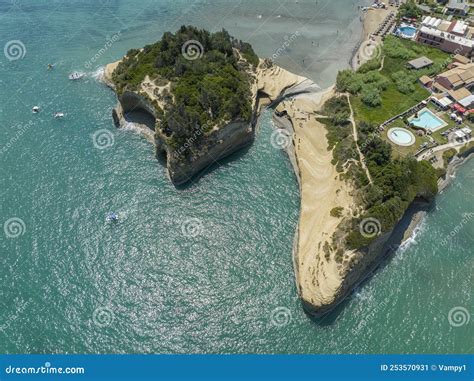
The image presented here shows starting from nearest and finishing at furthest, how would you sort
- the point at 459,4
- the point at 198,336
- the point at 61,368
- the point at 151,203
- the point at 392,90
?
1. the point at 61,368
2. the point at 198,336
3. the point at 151,203
4. the point at 392,90
5. the point at 459,4

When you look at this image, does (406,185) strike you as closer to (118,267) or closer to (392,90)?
(392,90)

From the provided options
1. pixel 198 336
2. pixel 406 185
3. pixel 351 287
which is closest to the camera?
pixel 198 336

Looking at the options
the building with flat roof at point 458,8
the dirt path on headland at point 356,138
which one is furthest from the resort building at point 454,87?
the building with flat roof at point 458,8

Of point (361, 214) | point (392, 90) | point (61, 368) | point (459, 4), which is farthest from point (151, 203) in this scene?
point (459, 4)

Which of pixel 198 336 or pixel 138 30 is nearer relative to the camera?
pixel 198 336

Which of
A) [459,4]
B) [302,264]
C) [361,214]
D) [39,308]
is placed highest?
[459,4]

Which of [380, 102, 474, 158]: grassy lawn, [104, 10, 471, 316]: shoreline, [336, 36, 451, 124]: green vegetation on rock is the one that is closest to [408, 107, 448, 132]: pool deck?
[380, 102, 474, 158]: grassy lawn

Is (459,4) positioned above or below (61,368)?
above

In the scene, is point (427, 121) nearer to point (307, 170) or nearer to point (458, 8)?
point (307, 170)
